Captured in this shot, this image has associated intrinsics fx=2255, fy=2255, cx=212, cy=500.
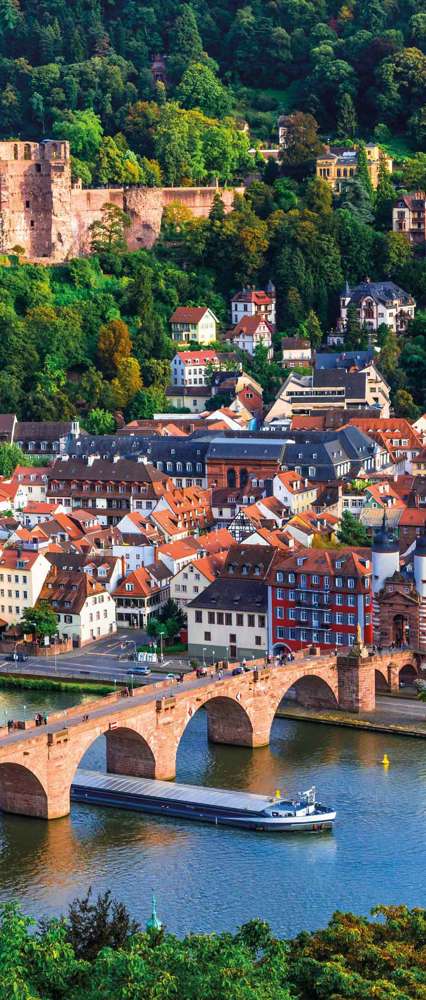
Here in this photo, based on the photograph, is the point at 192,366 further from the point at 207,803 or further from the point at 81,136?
the point at 207,803

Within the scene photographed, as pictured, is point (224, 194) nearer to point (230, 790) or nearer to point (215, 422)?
point (215, 422)

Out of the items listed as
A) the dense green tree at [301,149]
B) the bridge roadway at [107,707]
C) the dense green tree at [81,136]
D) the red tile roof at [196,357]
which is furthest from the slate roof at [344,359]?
the bridge roadway at [107,707]

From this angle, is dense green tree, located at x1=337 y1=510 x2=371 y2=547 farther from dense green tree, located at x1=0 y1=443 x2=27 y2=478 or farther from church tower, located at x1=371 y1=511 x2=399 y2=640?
dense green tree, located at x1=0 y1=443 x2=27 y2=478

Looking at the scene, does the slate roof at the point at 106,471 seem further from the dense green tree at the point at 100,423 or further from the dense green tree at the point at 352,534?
the dense green tree at the point at 352,534

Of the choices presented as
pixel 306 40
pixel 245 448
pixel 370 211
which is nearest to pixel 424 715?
pixel 245 448

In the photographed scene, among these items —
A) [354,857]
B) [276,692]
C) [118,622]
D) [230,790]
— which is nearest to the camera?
[354,857]

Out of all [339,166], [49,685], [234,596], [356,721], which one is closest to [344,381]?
[339,166]

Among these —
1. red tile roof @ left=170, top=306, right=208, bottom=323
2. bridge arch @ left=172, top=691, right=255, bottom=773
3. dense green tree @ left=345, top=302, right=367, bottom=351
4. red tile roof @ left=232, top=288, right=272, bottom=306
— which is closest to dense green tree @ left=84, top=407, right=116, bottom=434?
red tile roof @ left=170, top=306, right=208, bottom=323
